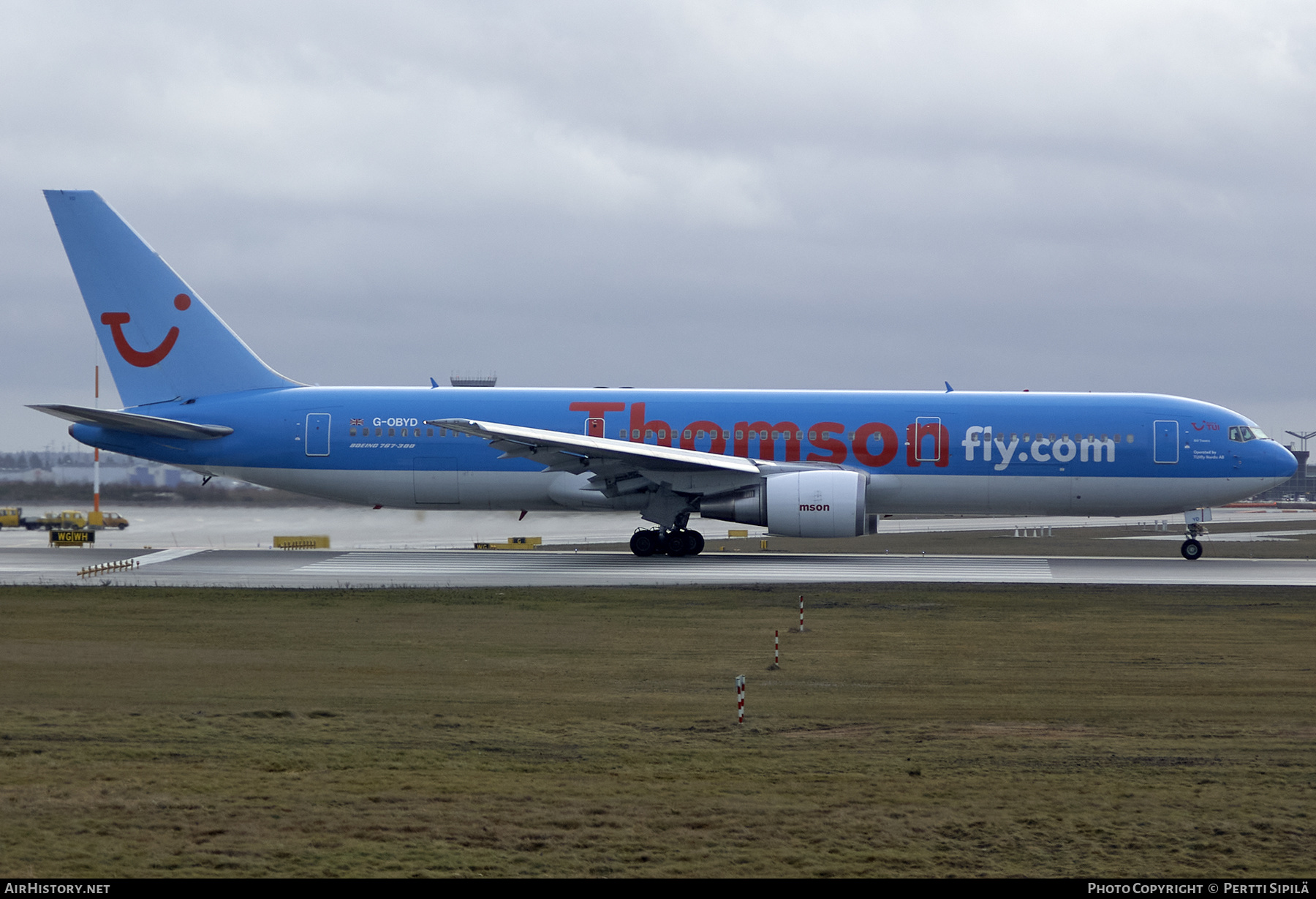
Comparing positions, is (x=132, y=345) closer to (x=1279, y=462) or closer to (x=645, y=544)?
(x=645, y=544)

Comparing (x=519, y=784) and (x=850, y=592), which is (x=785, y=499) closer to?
(x=850, y=592)

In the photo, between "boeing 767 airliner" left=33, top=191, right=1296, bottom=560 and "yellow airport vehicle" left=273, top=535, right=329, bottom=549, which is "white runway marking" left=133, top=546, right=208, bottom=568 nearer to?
"yellow airport vehicle" left=273, top=535, right=329, bottom=549

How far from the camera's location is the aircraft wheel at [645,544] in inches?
1178

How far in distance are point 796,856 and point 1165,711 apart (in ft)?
20.7

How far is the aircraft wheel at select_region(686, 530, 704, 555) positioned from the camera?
98.7 ft

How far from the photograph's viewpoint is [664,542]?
3000 centimetres

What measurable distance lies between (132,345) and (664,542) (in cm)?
1502

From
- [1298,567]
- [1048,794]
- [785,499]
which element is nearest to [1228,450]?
[1298,567]

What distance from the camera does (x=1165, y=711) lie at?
11.9 m

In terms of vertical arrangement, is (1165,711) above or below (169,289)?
below

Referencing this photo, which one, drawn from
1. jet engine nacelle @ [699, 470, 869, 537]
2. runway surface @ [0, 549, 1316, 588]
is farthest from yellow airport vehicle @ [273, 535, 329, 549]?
jet engine nacelle @ [699, 470, 869, 537]

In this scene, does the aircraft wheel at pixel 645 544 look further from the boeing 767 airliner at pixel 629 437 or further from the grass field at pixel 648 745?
the grass field at pixel 648 745

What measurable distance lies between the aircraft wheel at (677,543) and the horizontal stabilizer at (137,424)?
38.5 ft

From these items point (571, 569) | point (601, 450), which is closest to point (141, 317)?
point (601, 450)
